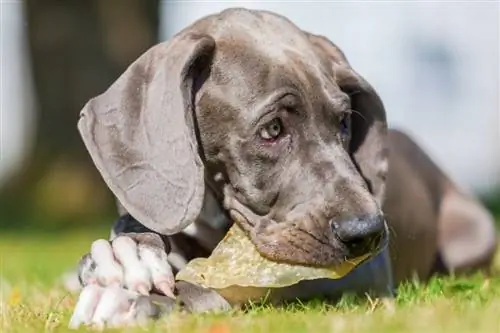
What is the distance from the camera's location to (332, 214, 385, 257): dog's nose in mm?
4547

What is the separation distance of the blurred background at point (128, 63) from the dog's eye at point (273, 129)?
21.7 feet

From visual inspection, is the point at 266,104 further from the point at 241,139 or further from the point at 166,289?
the point at 166,289

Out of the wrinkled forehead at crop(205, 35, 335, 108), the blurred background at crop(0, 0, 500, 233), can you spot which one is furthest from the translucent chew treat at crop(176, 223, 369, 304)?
the blurred background at crop(0, 0, 500, 233)

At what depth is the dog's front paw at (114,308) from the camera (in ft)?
14.5

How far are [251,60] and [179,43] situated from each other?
322 mm

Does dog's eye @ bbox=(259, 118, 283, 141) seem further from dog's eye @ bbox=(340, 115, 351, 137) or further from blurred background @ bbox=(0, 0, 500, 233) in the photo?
blurred background @ bbox=(0, 0, 500, 233)

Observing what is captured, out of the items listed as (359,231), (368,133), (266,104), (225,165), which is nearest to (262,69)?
(266,104)

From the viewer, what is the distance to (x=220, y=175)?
16.8ft

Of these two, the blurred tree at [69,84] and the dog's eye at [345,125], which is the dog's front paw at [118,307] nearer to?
the dog's eye at [345,125]

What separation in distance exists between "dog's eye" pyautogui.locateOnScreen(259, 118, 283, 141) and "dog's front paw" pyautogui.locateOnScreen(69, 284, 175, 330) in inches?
32.1

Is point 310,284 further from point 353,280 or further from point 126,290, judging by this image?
point 126,290

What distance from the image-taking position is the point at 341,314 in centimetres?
447

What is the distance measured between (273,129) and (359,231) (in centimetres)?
64

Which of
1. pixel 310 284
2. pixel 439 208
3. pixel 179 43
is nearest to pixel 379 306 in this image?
pixel 310 284
